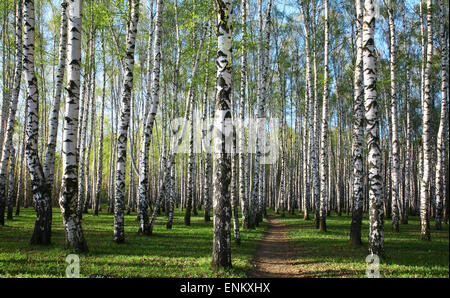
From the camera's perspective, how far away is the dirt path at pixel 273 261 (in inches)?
291

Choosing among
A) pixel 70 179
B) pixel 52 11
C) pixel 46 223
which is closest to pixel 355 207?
pixel 70 179

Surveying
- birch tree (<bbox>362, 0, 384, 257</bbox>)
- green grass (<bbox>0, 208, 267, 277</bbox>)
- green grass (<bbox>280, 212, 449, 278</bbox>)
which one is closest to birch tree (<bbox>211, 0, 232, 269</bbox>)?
green grass (<bbox>0, 208, 267, 277</bbox>)

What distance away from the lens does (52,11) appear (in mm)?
23281

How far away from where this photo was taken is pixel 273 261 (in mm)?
8875

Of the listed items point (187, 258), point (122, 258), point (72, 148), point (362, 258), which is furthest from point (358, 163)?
point (72, 148)

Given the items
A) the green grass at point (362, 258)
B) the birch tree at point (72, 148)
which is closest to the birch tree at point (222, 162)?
the green grass at point (362, 258)

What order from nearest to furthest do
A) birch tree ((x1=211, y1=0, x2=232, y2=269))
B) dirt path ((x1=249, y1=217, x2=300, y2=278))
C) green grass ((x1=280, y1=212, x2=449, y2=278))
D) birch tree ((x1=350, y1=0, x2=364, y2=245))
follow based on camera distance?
birch tree ((x1=211, y1=0, x2=232, y2=269)) < green grass ((x1=280, y1=212, x2=449, y2=278)) < dirt path ((x1=249, y1=217, x2=300, y2=278)) < birch tree ((x1=350, y1=0, x2=364, y2=245))

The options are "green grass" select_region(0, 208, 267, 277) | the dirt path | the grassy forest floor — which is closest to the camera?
"green grass" select_region(0, 208, 267, 277)

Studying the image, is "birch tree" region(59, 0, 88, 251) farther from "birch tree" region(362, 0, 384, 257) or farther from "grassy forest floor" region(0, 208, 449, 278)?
"birch tree" region(362, 0, 384, 257)

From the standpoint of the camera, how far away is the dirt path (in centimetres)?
739

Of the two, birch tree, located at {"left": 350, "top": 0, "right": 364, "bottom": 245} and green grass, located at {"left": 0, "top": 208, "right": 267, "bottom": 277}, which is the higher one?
birch tree, located at {"left": 350, "top": 0, "right": 364, "bottom": 245}

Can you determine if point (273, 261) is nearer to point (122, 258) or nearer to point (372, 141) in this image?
point (122, 258)

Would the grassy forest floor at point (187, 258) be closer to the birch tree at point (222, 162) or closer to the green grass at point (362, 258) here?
the green grass at point (362, 258)

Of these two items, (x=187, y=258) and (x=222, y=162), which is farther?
(x=187, y=258)
